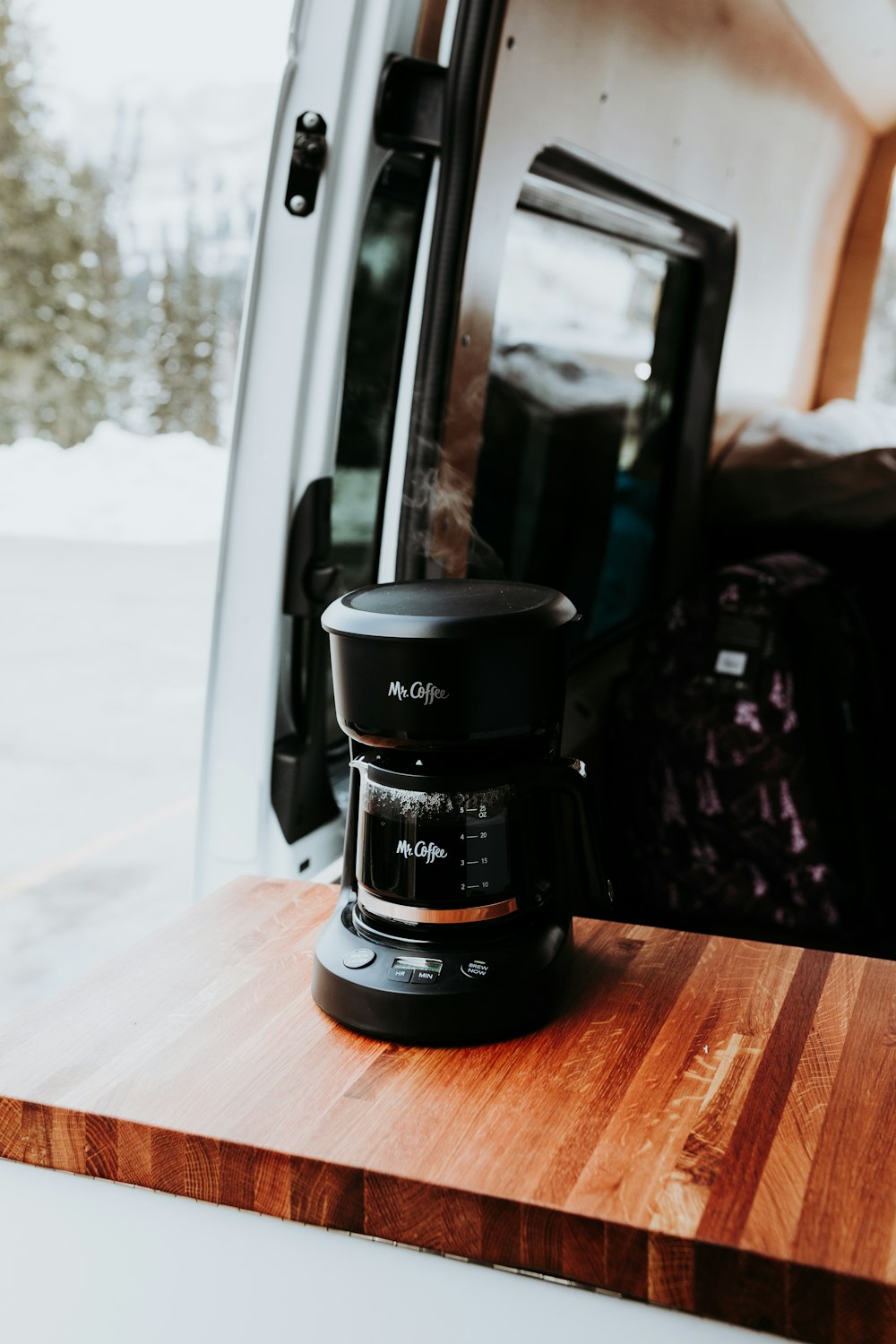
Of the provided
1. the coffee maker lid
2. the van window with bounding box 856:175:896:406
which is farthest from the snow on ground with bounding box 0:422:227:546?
the coffee maker lid

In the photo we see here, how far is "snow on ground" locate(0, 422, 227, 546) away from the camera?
1096 cm

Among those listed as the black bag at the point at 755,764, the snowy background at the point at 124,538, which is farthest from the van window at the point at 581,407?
the snowy background at the point at 124,538

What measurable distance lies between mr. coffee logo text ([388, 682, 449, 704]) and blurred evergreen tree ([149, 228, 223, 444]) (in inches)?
564

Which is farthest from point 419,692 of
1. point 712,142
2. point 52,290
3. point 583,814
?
point 52,290

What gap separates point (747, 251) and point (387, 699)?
104 inches

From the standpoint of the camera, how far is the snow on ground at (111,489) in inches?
432

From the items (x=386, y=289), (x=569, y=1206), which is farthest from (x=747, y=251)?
(x=569, y=1206)

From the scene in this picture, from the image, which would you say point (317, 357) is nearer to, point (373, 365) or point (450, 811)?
point (373, 365)

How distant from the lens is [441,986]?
0.86 m

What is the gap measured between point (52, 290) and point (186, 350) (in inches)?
70.3

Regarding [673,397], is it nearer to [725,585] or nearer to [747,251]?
[747,251]

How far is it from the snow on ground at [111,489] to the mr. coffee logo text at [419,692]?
10.1m

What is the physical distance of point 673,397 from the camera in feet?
10.0

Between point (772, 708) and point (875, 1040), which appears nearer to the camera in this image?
point (875, 1040)
